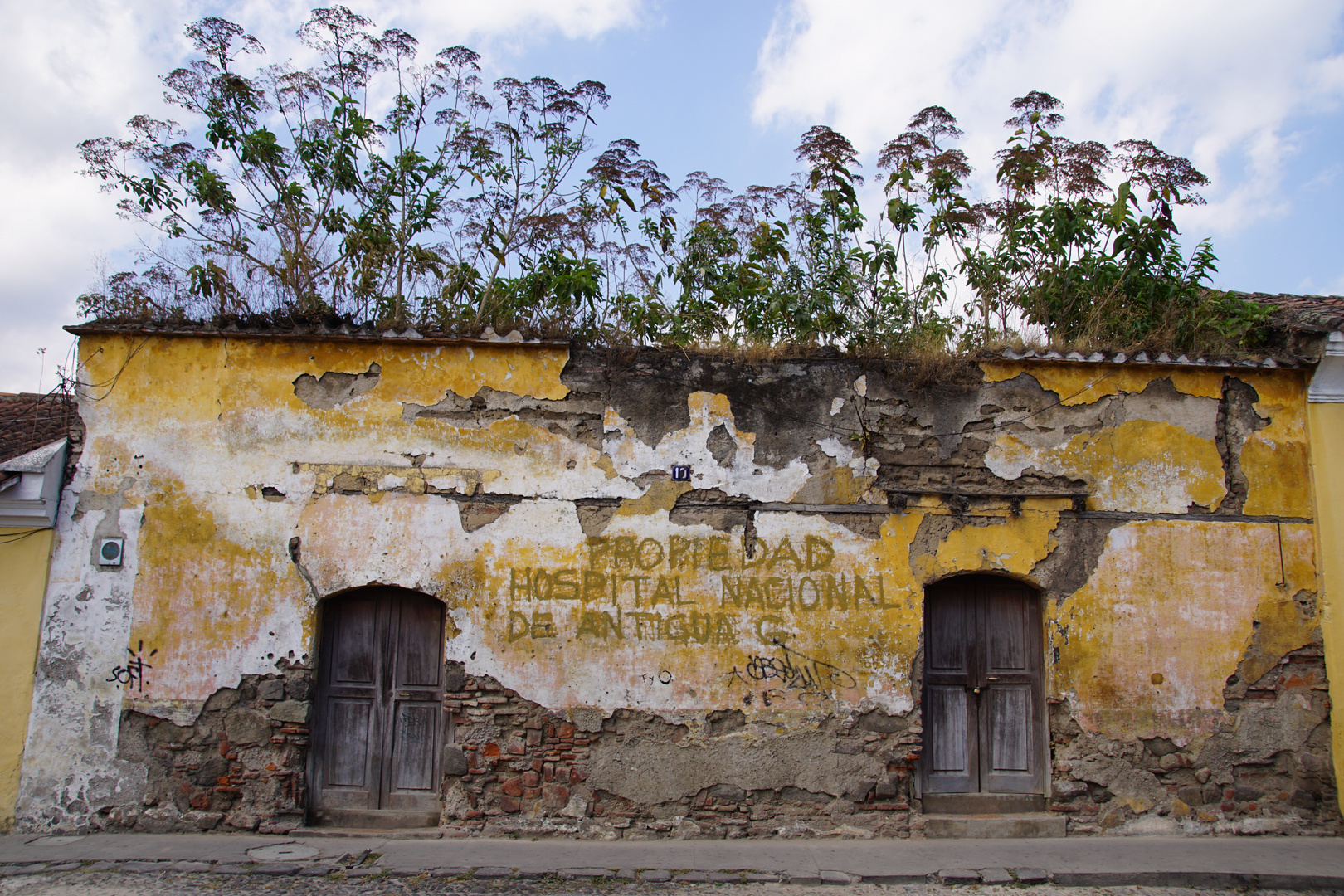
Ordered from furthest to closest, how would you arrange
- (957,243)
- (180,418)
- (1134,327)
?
(957,243), (1134,327), (180,418)

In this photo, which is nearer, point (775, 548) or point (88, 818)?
point (88, 818)

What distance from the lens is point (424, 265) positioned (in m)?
7.46

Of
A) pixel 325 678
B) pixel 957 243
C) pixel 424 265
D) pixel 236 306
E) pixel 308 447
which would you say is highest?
pixel 957 243

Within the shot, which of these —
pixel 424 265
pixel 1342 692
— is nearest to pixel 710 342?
pixel 424 265

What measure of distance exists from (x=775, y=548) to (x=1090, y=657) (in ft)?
8.30

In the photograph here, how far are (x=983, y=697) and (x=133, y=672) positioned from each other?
6.35m

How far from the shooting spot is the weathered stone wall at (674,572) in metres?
5.85

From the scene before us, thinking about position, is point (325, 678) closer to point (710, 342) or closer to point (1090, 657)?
point (710, 342)

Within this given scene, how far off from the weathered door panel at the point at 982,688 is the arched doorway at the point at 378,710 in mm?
3822

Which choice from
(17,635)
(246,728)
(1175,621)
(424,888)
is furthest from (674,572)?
(17,635)

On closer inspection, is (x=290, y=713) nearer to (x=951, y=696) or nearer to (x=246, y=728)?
(x=246, y=728)

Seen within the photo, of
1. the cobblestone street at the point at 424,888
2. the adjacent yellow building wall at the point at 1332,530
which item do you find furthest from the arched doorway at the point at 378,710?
the adjacent yellow building wall at the point at 1332,530

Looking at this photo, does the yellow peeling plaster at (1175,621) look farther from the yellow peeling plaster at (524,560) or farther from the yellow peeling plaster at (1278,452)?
the yellow peeling plaster at (1278,452)

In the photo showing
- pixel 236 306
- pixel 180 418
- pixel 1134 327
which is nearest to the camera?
pixel 180 418
